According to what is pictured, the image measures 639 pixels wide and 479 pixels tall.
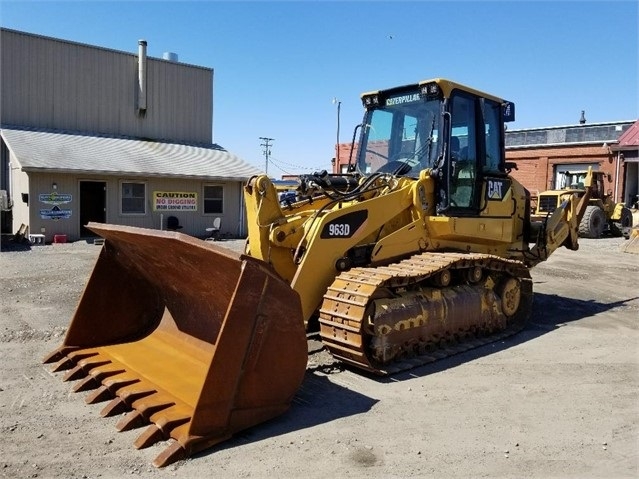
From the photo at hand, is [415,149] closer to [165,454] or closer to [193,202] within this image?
[165,454]

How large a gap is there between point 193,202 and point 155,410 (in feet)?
56.4

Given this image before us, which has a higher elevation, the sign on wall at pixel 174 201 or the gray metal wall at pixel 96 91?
the gray metal wall at pixel 96 91

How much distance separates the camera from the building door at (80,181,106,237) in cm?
1950

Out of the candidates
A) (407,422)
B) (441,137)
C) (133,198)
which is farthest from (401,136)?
(133,198)

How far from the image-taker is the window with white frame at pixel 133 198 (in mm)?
19250

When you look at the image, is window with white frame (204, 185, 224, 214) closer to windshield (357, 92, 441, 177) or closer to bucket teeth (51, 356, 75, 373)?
windshield (357, 92, 441, 177)

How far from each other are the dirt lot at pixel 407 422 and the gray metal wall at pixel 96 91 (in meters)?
15.8

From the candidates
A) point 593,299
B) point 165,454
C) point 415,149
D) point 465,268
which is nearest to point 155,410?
point 165,454

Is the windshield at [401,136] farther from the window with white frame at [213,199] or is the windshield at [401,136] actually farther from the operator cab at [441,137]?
the window with white frame at [213,199]

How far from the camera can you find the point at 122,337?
5609 mm

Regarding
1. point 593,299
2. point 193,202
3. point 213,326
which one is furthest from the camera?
point 193,202

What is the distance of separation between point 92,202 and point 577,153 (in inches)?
939

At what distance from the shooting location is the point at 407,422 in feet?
14.3

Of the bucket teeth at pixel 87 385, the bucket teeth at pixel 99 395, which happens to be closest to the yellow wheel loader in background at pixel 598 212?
the bucket teeth at pixel 87 385
